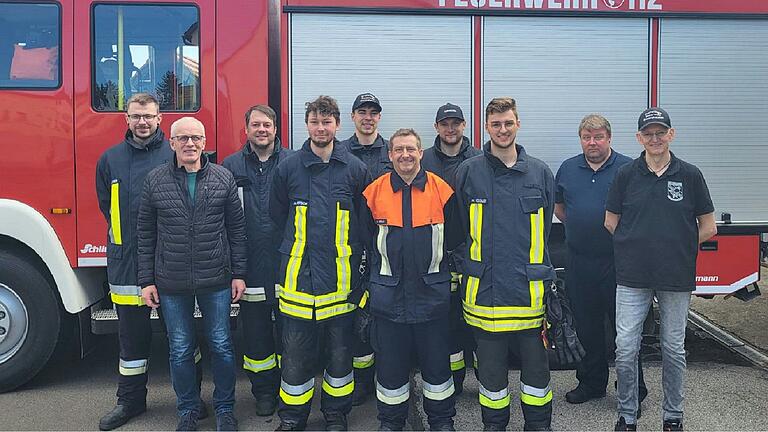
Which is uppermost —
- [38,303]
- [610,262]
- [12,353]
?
[610,262]

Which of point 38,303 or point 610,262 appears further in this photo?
point 38,303

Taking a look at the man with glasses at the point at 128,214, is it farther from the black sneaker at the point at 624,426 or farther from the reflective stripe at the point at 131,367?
the black sneaker at the point at 624,426

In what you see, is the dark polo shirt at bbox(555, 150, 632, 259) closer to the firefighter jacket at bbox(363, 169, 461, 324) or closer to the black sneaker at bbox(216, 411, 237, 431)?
the firefighter jacket at bbox(363, 169, 461, 324)

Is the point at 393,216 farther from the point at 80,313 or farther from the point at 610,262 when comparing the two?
the point at 80,313

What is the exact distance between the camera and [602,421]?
Answer: 13.3ft

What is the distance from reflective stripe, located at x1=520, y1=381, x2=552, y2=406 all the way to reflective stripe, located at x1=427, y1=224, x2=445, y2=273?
832 millimetres

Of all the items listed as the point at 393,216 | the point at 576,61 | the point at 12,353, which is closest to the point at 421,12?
the point at 576,61

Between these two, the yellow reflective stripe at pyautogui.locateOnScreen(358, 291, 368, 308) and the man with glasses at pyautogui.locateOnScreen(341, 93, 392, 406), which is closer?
the yellow reflective stripe at pyautogui.locateOnScreen(358, 291, 368, 308)

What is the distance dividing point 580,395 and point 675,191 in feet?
4.99

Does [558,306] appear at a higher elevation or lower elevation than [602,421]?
higher

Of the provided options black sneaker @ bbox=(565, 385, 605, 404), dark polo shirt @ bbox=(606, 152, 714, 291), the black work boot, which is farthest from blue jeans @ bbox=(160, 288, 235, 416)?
dark polo shirt @ bbox=(606, 152, 714, 291)

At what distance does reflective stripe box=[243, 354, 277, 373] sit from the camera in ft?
13.7

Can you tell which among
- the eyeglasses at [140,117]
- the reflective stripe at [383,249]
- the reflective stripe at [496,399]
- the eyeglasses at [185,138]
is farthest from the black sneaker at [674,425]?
the eyeglasses at [140,117]

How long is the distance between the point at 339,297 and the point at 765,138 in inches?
135
